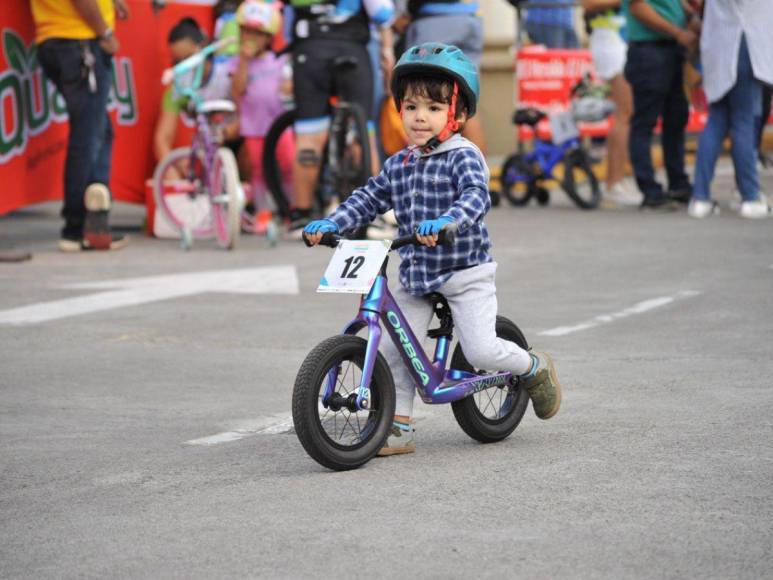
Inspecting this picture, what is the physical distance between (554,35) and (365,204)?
15357mm

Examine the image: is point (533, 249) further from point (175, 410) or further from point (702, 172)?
point (175, 410)

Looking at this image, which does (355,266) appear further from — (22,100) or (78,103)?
(22,100)

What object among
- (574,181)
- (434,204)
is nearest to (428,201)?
(434,204)

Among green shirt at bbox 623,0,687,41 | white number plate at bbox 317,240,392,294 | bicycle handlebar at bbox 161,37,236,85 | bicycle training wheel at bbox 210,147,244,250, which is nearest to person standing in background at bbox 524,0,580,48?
green shirt at bbox 623,0,687,41

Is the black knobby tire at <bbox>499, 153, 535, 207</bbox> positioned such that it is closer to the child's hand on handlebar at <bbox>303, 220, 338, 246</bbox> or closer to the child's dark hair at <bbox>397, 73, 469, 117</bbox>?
the child's dark hair at <bbox>397, 73, 469, 117</bbox>

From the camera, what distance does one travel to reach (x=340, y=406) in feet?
17.9

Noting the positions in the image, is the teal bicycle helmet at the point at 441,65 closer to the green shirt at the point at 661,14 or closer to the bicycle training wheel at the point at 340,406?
the bicycle training wheel at the point at 340,406

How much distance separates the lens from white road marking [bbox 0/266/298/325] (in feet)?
30.3

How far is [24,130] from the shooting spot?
12.4 m

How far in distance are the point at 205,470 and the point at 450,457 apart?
0.82m

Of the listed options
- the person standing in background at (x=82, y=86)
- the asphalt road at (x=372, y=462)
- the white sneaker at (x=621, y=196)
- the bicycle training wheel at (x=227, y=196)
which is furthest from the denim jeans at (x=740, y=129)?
the person standing in background at (x=82, y=86)

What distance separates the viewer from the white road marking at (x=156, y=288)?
9234 mm

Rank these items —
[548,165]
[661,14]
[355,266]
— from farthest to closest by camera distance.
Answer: [548,165], [661,14], [355,266]

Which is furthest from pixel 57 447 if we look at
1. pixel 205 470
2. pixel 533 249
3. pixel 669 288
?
pixel 533 249
